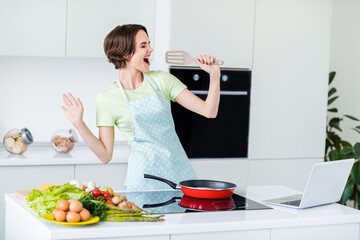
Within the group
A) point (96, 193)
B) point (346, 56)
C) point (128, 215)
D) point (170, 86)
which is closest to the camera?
point (128, 215)

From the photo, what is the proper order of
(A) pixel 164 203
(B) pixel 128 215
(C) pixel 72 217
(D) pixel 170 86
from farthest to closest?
(D) pixel 170 86 < (A) pixel 164 203 < (B) pixel 128 215 < (C) pixel 72 217

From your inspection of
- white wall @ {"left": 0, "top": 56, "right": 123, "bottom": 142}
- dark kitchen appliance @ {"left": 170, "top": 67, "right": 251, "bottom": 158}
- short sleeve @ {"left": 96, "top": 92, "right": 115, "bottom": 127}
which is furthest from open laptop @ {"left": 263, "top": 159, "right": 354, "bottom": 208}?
white wall @ {"left": 0, "top": 56, "right": 123, "bottom": 142}

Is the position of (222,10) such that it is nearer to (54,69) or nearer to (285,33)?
(285,33)

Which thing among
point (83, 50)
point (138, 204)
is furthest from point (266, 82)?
point (138, 204)

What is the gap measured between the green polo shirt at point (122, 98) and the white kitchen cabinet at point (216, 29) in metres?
1.05

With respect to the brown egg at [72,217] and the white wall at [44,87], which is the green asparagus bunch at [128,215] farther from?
the white wall at [44,87]

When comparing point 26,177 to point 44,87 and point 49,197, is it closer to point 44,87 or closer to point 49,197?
point 44,87

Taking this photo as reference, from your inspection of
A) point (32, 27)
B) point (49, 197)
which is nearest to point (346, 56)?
point (32, 27)

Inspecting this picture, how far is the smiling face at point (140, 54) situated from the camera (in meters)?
2.84

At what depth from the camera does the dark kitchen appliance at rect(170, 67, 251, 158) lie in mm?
4062

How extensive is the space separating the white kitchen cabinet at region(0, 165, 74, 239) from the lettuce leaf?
4.95 feet

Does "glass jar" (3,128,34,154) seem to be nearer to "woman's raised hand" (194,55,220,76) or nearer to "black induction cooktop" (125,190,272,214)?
"black induction cooktop" (125,190,272,214)

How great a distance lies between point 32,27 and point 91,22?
0.41 metres

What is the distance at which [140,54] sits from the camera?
2.84 metres
